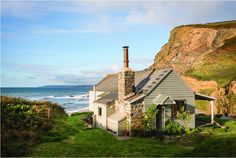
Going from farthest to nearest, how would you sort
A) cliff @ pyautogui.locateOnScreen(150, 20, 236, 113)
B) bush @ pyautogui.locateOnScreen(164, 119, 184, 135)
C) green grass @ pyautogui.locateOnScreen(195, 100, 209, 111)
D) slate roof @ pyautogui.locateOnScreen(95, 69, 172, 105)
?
cliff @ pyautogui.locateOnScreen(150, 20, 236, 113)
green grass @ pyautogui.locateOnScreen(195, 100, 209, 111)
slate roof @ pyautogui.locateOnScreen(95, 69, 172, 105)
bush @ pyautogui.locateOnScreen(164, 119, 184, 135)

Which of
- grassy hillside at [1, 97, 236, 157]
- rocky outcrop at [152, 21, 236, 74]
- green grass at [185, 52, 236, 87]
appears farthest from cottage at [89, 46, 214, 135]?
rocky outcrop at [152, 21, 236, 74]

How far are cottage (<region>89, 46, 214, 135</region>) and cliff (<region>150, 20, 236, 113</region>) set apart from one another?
18.7 m

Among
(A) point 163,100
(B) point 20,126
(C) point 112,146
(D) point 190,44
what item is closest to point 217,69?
(D) point 190,44

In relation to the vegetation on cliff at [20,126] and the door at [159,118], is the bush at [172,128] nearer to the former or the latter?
the door at [159,118]

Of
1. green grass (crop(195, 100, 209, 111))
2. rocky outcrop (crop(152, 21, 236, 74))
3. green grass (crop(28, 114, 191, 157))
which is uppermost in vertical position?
rocky outcrop (crop(152, 21, 236, 74))

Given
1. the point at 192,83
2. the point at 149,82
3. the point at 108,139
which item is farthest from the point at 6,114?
the point at 192,83

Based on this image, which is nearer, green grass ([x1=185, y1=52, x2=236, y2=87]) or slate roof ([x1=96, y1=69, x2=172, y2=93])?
slate roof ([x1=96, y1=69, x2=172, y2=93])

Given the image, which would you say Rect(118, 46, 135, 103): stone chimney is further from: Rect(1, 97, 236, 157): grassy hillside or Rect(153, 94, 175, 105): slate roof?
Rect(1, 97, 236, 157): grassy hillside

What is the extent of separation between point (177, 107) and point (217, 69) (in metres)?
30.2

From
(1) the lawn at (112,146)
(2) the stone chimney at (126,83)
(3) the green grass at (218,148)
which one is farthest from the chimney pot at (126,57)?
(3) the green grass at (218,148)

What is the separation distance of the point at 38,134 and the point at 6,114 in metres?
2.65

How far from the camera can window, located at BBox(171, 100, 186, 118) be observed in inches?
1115

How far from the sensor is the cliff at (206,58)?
161 ft

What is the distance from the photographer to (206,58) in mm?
61938
